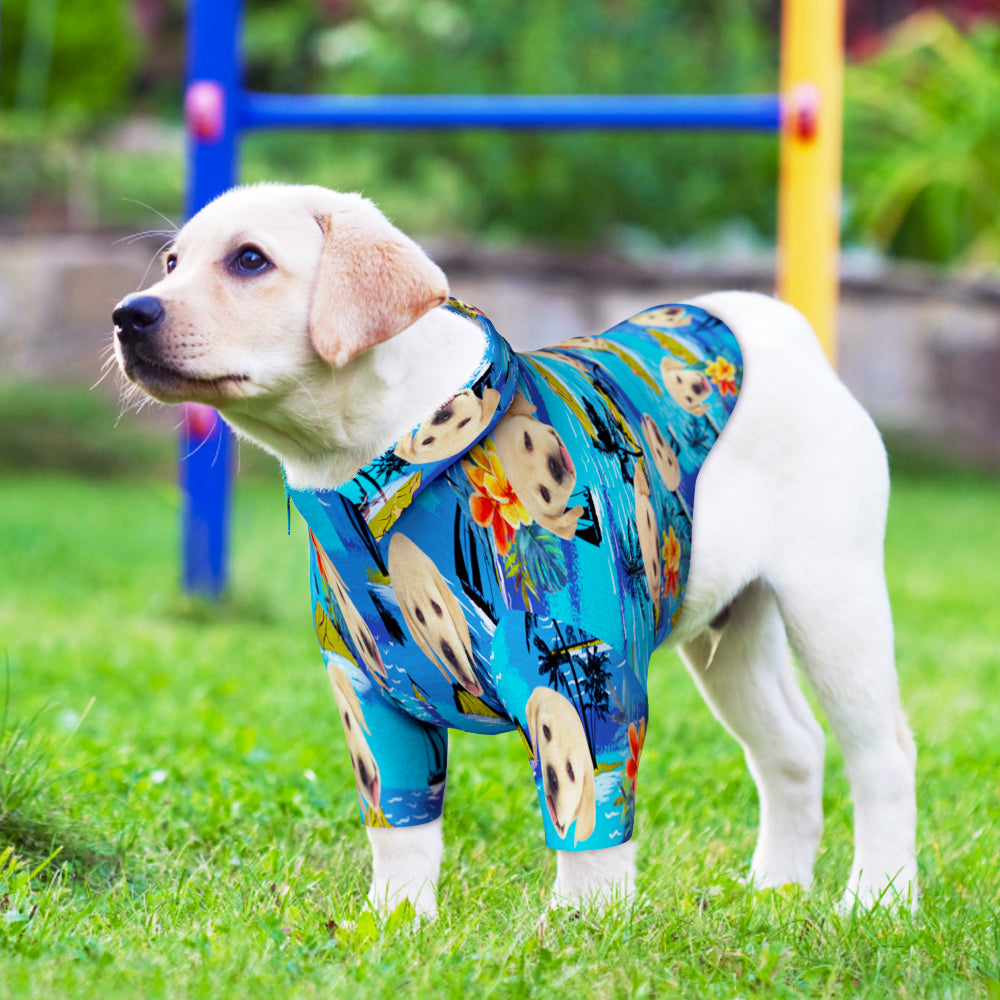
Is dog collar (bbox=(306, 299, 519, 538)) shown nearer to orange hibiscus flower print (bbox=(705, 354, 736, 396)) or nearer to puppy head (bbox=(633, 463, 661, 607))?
puppy head (bbox=(633, 463, 661, 607))

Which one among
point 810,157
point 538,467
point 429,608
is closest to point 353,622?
point 429,608

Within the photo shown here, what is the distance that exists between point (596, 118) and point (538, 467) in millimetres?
3197

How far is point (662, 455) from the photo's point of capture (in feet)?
8.20

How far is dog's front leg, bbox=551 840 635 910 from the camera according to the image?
7.48ft

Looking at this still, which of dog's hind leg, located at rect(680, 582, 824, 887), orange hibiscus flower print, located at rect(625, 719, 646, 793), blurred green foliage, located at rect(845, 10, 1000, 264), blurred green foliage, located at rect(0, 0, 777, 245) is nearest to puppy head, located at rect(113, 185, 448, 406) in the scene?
orange hibiscus flower print, located at rect(625, 719, 646, 793)

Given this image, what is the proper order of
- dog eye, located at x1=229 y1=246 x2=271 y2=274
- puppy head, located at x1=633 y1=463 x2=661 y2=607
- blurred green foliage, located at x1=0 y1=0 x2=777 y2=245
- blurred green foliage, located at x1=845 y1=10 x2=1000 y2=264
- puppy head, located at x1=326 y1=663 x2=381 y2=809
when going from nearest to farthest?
dog eye, located at x1=229 y1=246 x2=271 y2=274 → puppy head, located at x1=633 y1=463 x2=661 y2=607 → puppy head, located at x1=326 y1=663 x2=381 y2=809 → blurred green foliage, located at x1=0 y1=0 x2=777 y2=245 → blurred green foliage, located at x1=845 y1=10 x2=1000 y2=264

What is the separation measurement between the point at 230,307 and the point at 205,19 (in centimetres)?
370

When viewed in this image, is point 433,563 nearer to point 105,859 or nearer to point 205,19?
point 105,859

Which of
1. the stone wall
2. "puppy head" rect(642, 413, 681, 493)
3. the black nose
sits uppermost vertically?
the black nose

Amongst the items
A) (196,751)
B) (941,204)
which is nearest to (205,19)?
(196,751)

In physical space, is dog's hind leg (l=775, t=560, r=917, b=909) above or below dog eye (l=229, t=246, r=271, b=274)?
below

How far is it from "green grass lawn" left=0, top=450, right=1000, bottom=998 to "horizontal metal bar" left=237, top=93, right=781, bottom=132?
204 centimetres

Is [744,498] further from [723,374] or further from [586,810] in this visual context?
[586,810]

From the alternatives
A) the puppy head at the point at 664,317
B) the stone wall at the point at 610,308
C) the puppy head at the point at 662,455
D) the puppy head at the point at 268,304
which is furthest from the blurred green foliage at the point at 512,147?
the puppy head at the point at 268,304
